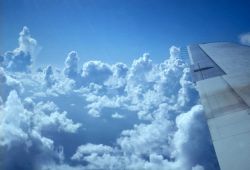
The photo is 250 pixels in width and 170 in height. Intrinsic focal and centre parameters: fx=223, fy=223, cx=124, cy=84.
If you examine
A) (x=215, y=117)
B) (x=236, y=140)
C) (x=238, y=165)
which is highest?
(x=215, y=117)

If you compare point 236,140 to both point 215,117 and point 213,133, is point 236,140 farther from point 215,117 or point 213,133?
point 215,117

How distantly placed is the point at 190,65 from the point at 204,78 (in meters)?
2.10

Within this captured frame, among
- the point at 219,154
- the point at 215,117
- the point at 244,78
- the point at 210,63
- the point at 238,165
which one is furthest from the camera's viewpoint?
the point at 210,63

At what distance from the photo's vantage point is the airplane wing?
9.40 ft

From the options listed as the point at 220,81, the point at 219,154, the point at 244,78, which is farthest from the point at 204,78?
the point at 219,154

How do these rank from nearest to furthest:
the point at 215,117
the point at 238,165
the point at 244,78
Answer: the point at 238,165, the point at 215,117, the point at 244,78

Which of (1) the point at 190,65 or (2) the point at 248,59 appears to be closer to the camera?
(2) the point at 248,59

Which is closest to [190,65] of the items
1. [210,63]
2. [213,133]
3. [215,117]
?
[210,63]

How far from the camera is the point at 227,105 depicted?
4.72m

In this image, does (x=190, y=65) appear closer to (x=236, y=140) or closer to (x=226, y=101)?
(x=226, y=101)

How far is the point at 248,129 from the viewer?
3.40 m

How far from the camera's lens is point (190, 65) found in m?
9.46

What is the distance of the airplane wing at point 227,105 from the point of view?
9.40ft

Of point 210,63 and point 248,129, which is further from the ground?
point 210,63
